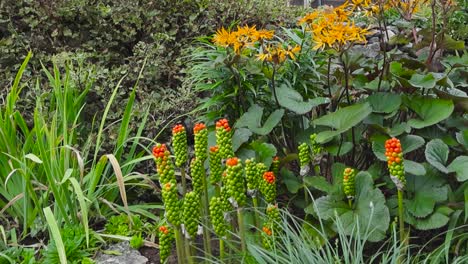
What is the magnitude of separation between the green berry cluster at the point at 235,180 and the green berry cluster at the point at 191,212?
0.40 ft

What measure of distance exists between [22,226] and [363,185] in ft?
5.82

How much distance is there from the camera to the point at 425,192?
98.2 inches

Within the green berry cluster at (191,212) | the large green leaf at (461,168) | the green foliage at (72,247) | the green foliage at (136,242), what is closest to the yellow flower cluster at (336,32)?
the large green leaf at (461,168)

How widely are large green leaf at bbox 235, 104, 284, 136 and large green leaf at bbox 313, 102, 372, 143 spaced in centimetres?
26

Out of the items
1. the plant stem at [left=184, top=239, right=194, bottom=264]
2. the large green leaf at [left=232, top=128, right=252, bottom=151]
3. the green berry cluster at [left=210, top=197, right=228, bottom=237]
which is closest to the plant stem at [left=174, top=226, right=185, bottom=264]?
the plant stem at [left=184, top=239, right=194, bottom=264]

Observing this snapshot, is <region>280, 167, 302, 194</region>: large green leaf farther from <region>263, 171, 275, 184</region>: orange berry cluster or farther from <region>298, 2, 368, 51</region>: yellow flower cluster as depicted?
<region>298, 2, 368, 51</region>: yellow flower cluster

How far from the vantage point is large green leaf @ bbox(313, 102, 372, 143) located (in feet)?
8.22

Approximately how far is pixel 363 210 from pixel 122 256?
1135mm

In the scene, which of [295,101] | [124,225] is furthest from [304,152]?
[124,225]

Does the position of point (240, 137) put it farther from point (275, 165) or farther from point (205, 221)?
point (205, 221)

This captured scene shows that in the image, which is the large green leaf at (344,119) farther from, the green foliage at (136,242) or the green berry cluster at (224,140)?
the green foliage at (136,242)

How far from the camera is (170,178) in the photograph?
2092 mm

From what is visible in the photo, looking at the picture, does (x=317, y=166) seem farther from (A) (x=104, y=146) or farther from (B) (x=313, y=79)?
(A) (x=104, y=146)

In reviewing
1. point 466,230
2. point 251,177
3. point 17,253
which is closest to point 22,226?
point 17,253
